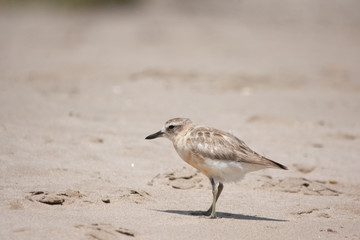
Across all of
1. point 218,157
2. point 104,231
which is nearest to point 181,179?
point 218,157

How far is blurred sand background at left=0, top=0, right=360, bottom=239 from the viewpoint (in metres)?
5.66

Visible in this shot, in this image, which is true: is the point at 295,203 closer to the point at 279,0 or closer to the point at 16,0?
the point at 279,0

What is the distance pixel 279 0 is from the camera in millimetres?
26359

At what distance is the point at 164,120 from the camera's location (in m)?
10.0

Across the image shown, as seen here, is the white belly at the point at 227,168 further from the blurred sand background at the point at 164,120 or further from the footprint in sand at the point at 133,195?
the footprint in sand at the point at 133,195

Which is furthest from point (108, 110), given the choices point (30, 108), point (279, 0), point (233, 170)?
point (279, 0)

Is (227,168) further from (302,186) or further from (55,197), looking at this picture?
(55,197)

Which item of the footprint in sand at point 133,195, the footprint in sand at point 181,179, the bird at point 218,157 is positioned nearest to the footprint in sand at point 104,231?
the footprint in sand at point 133,195

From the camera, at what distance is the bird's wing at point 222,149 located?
19.5ft

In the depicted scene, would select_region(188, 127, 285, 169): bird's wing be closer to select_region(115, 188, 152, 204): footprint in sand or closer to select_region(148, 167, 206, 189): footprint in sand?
select_region(115, 188, 152, 204): footprint in sand

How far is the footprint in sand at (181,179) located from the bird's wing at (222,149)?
2.97ft

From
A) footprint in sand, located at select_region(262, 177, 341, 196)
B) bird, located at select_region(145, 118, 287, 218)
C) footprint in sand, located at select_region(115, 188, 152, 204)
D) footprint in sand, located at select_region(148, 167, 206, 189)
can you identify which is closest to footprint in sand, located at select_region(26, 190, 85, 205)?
footprint in sand, located at select_region(115, 188, 152, 204)

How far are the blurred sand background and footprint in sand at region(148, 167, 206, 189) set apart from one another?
0.03m

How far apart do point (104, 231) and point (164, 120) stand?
5126mm
